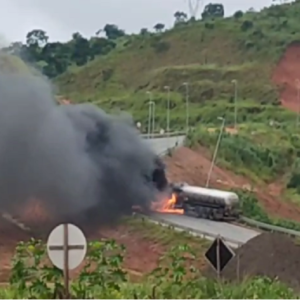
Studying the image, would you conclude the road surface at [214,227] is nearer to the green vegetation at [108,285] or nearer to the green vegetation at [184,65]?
the green vegetation at [108,285]

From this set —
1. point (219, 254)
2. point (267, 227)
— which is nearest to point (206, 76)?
point (267, 227)

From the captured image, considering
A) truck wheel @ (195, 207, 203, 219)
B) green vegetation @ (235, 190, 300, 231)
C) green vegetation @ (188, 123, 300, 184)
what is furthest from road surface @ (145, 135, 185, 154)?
truck wheel @ (195, 207, 203, 219)

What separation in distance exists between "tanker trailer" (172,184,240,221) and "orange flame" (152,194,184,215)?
277mm

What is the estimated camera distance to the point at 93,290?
13.8m

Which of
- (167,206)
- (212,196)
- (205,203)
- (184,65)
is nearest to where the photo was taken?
(212,196)

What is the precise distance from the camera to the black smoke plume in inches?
1527

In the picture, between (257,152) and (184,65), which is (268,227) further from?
(184,65)

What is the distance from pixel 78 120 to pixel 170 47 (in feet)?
208

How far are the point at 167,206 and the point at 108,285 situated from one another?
31667 mm

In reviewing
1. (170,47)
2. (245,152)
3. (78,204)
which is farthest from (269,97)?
(78,204)

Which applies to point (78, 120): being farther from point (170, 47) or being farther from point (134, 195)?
point (170, 47)

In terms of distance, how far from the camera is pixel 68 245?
495 inches

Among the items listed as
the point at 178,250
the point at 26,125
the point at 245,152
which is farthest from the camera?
the point at 245,152

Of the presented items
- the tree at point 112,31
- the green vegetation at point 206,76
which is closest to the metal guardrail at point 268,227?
the green vegetation at point 206,76
